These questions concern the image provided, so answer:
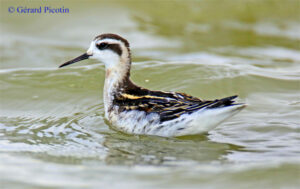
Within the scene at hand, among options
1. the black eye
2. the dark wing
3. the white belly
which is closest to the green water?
the white belly

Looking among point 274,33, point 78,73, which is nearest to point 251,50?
point 274,33

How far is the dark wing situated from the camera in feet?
21.6

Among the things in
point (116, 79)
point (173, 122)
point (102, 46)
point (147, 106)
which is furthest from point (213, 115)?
point (102, 46)

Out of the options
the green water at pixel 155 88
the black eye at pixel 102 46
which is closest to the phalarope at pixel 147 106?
the black eye at pixel 102 46

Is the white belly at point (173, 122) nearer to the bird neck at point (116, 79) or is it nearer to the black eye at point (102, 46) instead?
the bird neck at point (116, 79)

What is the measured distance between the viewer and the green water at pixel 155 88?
5.47 meters

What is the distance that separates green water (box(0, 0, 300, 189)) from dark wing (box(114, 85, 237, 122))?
394 mm

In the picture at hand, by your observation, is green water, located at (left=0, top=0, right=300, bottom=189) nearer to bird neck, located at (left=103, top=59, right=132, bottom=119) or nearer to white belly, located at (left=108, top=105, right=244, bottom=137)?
white belly, located at (left=108, top=105, right=244, bottom=137)

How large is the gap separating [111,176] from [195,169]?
3.12 ft

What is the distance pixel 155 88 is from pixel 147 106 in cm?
211

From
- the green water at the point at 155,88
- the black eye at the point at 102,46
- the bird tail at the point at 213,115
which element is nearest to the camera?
the green water at the point at 155,88

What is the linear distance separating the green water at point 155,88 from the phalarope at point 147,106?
0.18 metres

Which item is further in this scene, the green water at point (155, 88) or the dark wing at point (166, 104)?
the dark wing at point (166, 104)

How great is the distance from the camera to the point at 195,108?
6.61 metres
